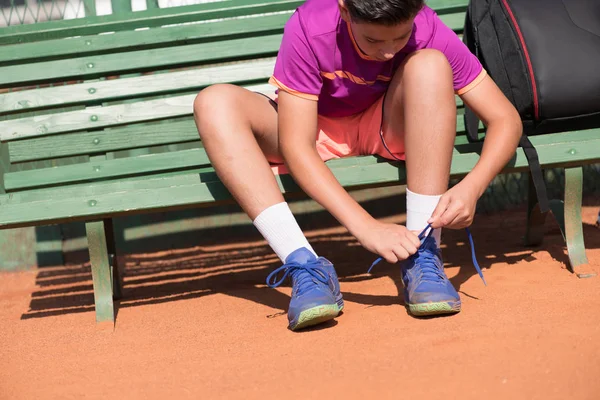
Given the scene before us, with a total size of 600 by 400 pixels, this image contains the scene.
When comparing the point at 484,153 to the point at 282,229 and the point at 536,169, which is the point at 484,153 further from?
the point at 282,229

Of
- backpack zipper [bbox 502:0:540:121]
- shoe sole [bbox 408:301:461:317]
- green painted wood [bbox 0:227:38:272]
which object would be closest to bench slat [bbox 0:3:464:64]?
backpack zipper [bbox 502:0:540:121]

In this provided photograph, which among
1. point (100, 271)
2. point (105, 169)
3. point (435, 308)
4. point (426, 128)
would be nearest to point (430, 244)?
point (435, 308)

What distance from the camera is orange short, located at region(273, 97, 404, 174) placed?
8.66 ft

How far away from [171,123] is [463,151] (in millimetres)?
1268

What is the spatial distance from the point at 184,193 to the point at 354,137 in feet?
2.07

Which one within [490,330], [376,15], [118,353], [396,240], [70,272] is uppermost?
[376,15]

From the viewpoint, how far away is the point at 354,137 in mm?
2762

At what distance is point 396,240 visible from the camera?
228 cm

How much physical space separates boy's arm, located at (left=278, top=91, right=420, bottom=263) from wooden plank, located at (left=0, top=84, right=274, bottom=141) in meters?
0.97

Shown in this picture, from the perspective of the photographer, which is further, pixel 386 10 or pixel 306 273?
pixel 306 273

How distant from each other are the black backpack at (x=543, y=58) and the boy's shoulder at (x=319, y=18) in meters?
0.67

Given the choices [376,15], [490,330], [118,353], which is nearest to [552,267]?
[490,330]

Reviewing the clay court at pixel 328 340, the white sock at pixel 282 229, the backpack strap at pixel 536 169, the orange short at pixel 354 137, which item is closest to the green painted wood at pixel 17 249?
the clay court at pixel 328 340

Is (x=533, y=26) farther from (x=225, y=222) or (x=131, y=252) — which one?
(x=131, y=252)
